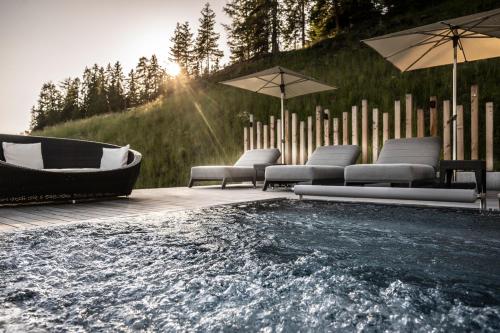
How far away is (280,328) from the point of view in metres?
1.21

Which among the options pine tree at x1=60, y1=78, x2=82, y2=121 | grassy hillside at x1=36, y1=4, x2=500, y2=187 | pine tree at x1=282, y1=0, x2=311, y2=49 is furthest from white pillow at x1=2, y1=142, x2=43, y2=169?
pine tree at x1=60, y1=78, x2=82, y2=121

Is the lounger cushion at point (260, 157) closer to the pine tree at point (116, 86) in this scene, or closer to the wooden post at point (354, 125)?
the wooden post at point (354, 125)

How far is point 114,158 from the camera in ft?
19.5

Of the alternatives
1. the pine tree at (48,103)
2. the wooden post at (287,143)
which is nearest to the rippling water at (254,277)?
the wooden post at (287,143)

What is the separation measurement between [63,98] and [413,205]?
41.0 metres

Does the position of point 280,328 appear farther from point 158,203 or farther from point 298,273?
point 158,203

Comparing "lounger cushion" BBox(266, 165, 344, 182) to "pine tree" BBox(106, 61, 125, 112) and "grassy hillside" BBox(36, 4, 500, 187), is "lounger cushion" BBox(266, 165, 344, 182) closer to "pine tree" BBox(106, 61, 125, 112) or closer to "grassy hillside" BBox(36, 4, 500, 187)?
"grassy hillside" BBox(36, 4, 500, 187)

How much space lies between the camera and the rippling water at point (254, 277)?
1.28 m

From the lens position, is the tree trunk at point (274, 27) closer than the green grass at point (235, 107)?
No

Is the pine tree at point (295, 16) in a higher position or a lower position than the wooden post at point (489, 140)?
higher

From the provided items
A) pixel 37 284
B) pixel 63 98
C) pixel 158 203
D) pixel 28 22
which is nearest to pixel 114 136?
pixel 28 22

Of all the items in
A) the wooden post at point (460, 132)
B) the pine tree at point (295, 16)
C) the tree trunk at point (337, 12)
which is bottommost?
Answer: the wooden post at point (460, 132)

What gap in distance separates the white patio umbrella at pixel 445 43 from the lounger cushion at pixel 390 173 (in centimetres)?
68

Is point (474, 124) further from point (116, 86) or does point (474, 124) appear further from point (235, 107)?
point (116, 86)
